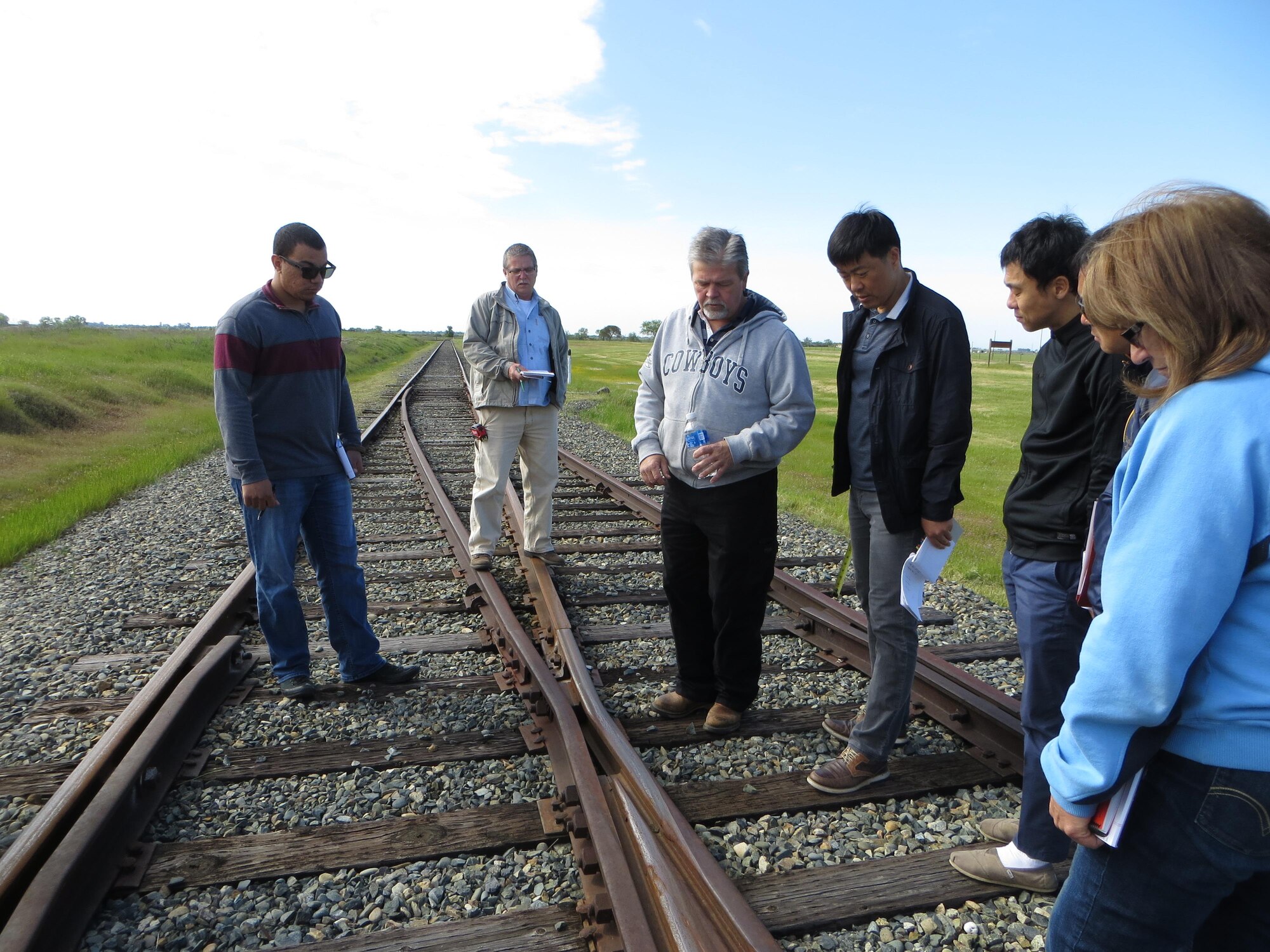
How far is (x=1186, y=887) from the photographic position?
4.29 feet

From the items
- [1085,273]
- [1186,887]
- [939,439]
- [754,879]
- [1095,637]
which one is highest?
[1085,273]

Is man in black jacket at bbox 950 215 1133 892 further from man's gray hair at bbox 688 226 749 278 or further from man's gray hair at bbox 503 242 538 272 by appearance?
man's gray hair at bbox 503 242 538 272

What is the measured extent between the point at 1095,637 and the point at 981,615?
13.6 feet

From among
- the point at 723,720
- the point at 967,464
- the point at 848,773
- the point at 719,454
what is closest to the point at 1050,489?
the point at 719,454

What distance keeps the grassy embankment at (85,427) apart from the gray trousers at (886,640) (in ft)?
20.6

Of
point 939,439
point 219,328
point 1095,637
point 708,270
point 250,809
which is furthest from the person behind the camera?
point 219,328

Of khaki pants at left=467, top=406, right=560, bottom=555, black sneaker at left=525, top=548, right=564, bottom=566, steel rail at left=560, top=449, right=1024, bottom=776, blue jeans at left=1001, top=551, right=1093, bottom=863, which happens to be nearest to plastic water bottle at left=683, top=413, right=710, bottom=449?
steel rail at left=560, top=449, right=1024, bottom=776

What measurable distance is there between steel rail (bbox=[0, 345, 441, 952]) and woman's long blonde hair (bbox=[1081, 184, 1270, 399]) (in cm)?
284

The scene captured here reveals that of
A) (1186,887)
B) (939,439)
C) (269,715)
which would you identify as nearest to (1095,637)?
(1186,887)

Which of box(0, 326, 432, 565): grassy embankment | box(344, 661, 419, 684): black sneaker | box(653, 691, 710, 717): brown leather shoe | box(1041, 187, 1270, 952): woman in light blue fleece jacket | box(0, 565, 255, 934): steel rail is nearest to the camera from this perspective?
box(1041, 187, 1270, 952): woman in light blue fleece jacket

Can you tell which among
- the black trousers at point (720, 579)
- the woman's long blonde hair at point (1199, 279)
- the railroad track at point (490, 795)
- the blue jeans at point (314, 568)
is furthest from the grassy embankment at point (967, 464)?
the woman's long blonde hair at point (1199, 279)

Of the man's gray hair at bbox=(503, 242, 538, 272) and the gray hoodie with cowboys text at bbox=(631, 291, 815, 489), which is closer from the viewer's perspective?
the gray hoodie with cowboys text at bbox=(631, 291, 815, 489)

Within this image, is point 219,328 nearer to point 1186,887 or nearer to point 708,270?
point 708,270

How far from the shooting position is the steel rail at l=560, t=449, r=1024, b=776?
3316mm
